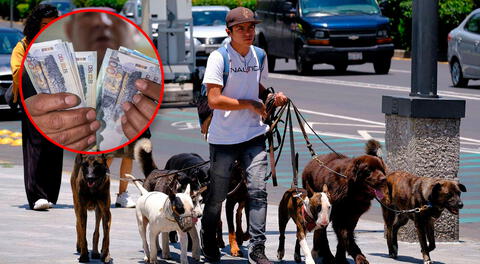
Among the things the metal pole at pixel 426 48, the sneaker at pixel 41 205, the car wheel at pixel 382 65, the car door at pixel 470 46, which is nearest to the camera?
the metal pole at pixel 426 48

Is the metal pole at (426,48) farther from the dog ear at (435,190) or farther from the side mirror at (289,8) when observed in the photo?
the side mirror at (289,8)

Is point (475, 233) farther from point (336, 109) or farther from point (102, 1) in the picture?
point (102, 1)

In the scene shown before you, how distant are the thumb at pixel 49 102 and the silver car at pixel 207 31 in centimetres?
1811

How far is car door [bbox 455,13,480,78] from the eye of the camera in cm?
2680

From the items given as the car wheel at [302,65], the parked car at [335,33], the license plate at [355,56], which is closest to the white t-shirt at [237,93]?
the parked car at [335,33]

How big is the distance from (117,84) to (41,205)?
391 cm

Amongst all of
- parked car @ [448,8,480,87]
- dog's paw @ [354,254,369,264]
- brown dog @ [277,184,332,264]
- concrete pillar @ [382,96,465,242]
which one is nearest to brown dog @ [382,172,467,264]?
concrete pillar @ [382,96,465,242]

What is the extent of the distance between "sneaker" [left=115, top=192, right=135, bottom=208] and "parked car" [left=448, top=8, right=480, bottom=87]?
622 inches

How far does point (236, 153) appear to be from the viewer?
8.93 metres

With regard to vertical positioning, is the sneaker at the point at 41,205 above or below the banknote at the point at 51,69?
below

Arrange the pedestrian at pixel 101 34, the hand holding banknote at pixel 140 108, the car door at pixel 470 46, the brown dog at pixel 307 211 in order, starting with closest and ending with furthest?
the pedestrian at pixel 101 34, the hand holding banknote at pixel 140 108, the brown dog at pixel 307 211, the car door at pixel 470 46

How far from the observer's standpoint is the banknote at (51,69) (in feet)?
27.1

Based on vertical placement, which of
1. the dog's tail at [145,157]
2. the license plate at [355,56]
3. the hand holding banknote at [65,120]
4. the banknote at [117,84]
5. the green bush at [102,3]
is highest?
the banknote at [117,84]

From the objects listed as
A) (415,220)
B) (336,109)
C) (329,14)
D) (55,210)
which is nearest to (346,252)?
(415,220)
